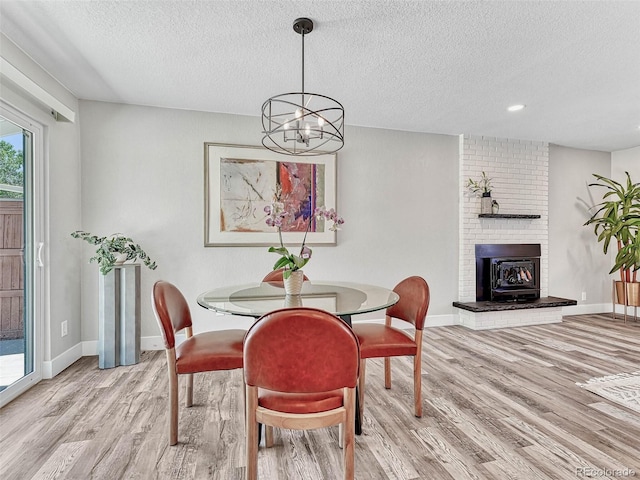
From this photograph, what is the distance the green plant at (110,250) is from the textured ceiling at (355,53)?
1341mm

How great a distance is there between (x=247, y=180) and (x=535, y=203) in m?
3.95

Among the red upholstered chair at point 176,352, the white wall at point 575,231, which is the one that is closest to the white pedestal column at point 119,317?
the red upholstered chair at point 176,352

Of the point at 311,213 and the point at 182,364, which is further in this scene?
the point at 311,213

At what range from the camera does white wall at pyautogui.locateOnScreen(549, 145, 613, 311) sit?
511cm

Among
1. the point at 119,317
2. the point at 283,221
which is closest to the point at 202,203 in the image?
the point at 119,317

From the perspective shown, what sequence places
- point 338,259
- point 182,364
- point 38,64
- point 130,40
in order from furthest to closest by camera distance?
point 338,259 < point 38,64 < point 130,40 < point 182,364

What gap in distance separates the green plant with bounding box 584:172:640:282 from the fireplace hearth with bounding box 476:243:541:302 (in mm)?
978

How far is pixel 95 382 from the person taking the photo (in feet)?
9.06

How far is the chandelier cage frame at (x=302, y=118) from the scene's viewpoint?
1964 mm

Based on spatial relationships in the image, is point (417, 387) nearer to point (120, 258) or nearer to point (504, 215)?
point (120, 258)

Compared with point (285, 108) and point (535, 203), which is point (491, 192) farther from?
point (285, 108)

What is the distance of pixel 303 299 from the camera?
2100mm

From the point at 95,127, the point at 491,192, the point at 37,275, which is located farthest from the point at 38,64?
the point at 491,192

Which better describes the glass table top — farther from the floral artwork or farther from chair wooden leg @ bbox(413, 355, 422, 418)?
the floral artwork
